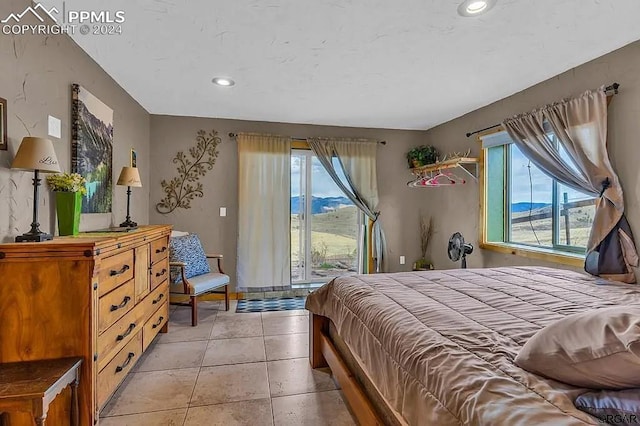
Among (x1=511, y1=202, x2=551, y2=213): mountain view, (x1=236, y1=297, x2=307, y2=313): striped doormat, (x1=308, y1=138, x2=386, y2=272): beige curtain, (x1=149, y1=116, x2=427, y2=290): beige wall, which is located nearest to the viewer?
(x1=511, y1=202, x2=551, y2=213): mountain view

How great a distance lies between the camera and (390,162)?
488cm

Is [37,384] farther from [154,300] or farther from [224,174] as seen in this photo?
[224,174]

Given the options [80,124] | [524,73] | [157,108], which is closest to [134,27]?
[80,124]

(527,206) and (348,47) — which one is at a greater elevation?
(348,47)

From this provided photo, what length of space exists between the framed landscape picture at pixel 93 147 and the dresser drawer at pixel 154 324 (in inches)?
39.4

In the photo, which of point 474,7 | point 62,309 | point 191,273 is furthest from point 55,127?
point 474,7

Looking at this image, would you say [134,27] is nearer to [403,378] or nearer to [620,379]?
[403,378]

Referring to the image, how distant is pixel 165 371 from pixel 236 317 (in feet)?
3.96

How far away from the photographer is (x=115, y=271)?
79.7 inches

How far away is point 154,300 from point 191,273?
33.4 inches

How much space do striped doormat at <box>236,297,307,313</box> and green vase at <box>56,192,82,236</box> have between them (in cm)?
221

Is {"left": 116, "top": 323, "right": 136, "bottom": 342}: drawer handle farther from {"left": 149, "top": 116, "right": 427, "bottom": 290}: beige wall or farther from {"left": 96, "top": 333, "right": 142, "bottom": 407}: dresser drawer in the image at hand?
{"left": 149, "top": 116, "right": 427, "bottom": 290}: beige wall

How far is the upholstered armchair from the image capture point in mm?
3412

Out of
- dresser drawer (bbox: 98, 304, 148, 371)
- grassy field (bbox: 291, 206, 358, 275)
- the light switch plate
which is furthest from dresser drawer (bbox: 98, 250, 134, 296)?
grassy field (bbox: 291, 206, 358, 275)
